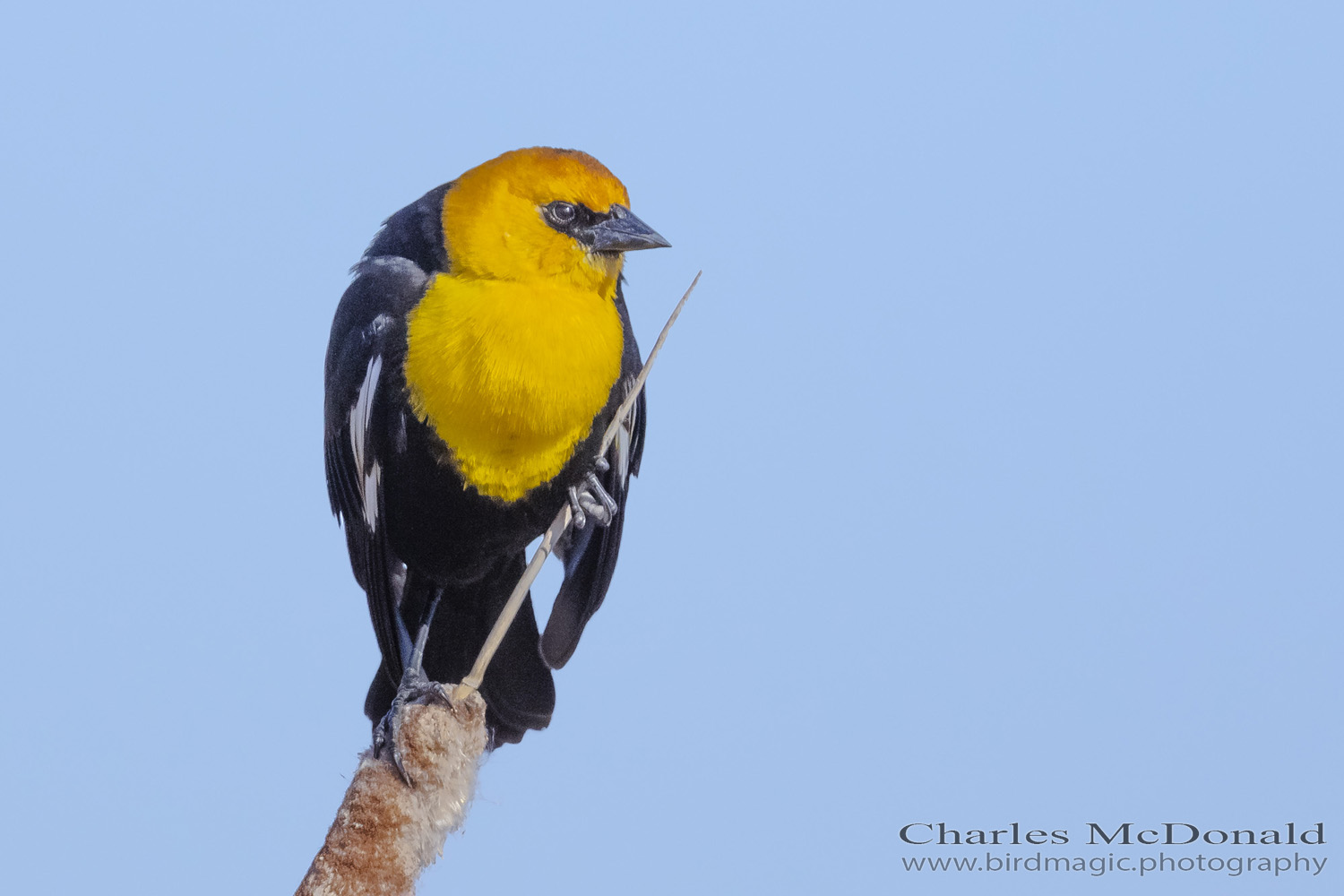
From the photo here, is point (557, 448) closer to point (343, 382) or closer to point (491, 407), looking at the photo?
point (491, 407)

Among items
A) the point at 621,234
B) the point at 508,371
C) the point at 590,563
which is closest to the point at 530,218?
the point at 621,234

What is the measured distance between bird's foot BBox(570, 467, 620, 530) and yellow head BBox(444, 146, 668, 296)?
1.31 ft

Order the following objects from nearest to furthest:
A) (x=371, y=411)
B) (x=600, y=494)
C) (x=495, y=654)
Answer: (x=371, y=411) < (x=600, y=494) < (x=495, y=654)

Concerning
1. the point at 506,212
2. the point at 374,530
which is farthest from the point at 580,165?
the point at 374,530

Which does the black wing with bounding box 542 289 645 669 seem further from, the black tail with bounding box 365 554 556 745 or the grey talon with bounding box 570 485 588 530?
the grey talon with bounding box 570 485 588 530

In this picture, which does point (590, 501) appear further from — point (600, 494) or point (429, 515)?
point (429, 515)

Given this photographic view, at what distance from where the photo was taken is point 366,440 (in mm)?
2559

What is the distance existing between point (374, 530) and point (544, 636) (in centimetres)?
42

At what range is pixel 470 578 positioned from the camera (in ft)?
9.04

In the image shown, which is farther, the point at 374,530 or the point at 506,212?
the point at 374,530

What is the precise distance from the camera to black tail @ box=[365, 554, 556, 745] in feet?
9.08

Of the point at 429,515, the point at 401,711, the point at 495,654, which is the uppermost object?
the point at 429,515

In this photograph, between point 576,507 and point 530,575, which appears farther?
point 576,507

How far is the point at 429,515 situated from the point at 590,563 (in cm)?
43
